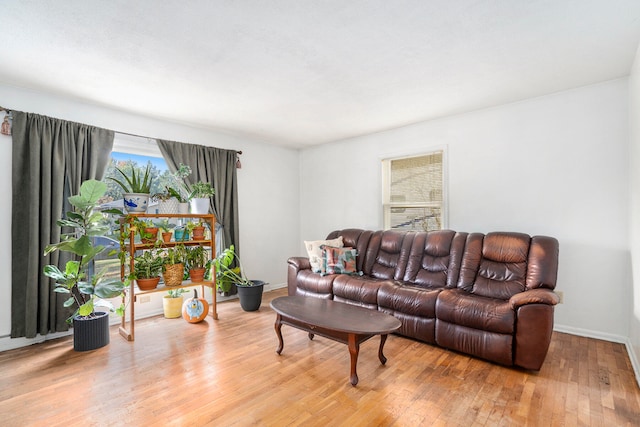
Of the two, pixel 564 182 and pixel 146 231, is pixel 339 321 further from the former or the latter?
pixel 564 182

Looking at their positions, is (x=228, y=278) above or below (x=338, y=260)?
below

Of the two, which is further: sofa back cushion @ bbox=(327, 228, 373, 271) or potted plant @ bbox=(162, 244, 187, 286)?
sofa back cushion @ bbox=(327, 228, 373, 271)

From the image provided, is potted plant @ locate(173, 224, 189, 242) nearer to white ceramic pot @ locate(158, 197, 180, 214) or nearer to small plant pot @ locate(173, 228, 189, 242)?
small plant pot @ locate(173, 228, 189, 242)

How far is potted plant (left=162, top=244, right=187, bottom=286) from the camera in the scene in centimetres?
338

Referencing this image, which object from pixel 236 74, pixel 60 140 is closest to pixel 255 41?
pixel 236 74

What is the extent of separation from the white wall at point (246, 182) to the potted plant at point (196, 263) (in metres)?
0.77

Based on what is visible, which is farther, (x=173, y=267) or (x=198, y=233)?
(x=198, y=233)

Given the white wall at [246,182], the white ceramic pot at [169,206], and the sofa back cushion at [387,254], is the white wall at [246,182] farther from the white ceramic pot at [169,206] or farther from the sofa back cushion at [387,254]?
the sofa back cushion at [387,254]

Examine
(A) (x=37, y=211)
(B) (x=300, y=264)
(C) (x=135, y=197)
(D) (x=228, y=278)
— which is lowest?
(D) (x=228, y=278)

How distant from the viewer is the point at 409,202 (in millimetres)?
4348

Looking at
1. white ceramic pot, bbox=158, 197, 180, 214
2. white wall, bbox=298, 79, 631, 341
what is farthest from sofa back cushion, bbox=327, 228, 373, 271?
white ceramic pot, bbox=158, 197, 180, 214

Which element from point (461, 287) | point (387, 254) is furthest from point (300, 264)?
point (461, 287)

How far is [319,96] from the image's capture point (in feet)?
10.6

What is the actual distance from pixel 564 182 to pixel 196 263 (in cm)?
402
